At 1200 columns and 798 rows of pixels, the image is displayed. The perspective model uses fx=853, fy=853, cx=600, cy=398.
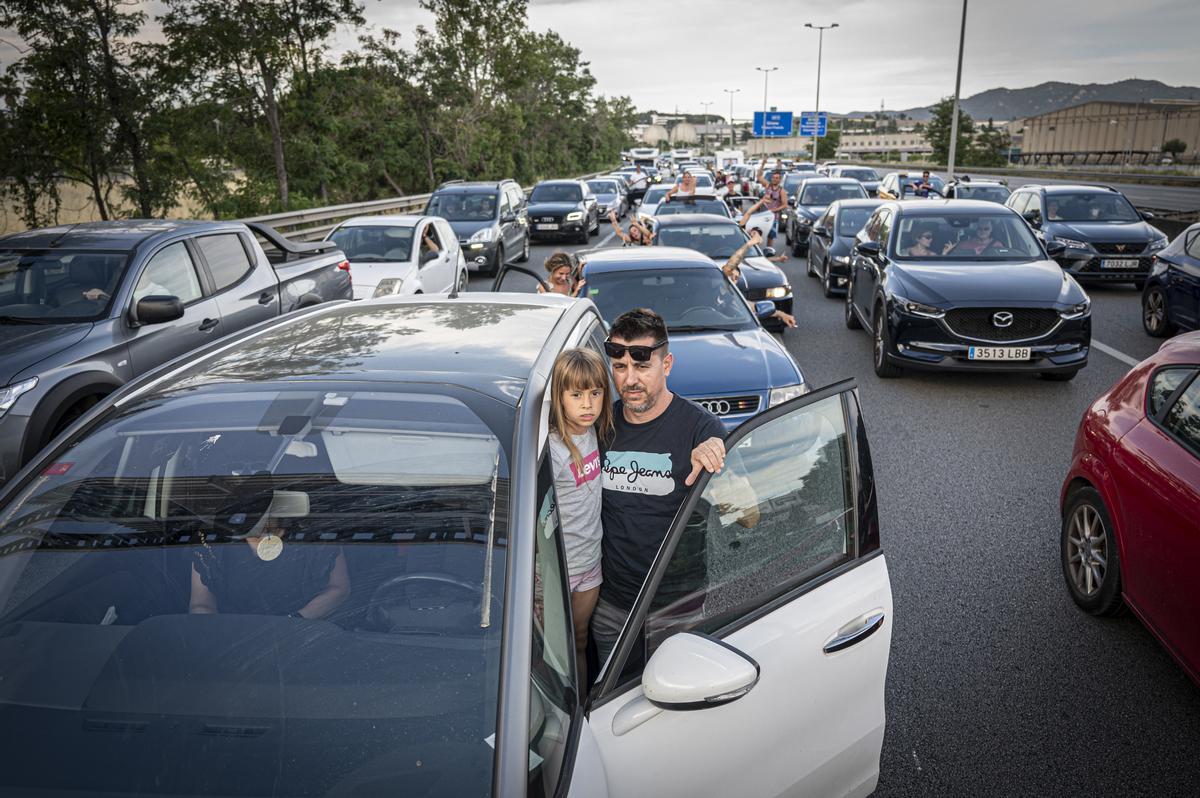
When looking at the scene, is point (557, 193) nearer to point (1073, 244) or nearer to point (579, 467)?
point (1073, 244)

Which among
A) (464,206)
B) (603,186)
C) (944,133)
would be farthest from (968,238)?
(944,133)

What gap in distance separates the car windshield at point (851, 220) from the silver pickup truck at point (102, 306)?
9954 millimetres

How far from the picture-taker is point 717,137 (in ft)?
647

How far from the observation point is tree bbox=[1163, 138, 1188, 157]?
85.4 m

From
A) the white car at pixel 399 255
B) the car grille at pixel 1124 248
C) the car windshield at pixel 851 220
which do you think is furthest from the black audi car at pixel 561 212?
the car grille at pixel 1124 248

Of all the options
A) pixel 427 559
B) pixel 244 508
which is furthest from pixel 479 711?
pixel 244 508

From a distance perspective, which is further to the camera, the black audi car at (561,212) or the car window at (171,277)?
the black audi car at (561,212)

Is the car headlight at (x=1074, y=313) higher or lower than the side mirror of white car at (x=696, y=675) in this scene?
lower

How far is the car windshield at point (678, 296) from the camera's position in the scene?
729 centimetres

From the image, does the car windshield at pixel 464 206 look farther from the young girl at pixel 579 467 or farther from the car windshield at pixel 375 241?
the young girl at pixel 579 467

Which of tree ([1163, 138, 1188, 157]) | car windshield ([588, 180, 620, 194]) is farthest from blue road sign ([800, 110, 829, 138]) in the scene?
car windshield ([588, 180, 620, 194])

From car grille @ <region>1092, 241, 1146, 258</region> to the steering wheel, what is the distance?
15.2m

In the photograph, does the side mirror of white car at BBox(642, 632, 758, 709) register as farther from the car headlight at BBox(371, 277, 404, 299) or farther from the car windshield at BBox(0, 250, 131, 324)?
the car headlight at BBox(371, 277, 404, 299)

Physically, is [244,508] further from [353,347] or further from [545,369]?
[545,369]
